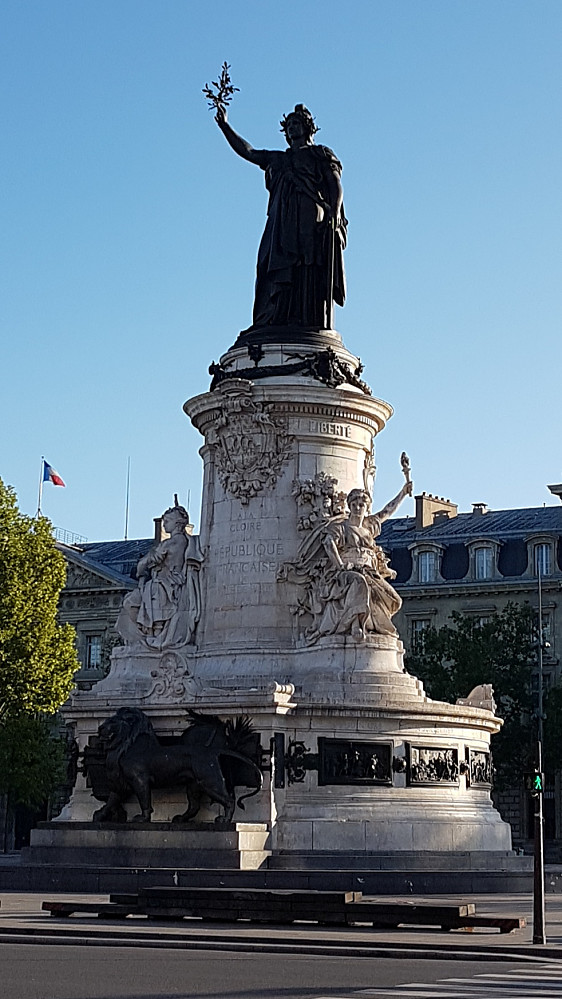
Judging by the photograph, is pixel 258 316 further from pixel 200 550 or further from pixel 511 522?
pixel 511 522

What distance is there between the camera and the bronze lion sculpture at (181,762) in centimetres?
3319

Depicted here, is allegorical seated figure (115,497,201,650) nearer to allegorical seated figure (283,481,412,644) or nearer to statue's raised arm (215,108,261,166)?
allegorical seated figure (283,481,412,644)

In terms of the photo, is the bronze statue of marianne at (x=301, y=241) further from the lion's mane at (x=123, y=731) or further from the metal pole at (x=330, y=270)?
the lion's mane at (x=123, y=731)

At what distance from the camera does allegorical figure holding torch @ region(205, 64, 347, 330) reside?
1569 inches

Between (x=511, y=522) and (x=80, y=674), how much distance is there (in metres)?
23.9

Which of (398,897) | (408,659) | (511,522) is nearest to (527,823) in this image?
(408,659)

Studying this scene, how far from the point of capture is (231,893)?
82.5ft

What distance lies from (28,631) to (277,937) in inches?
1368

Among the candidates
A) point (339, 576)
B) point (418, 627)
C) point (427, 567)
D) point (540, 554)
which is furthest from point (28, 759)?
point (540, 554)

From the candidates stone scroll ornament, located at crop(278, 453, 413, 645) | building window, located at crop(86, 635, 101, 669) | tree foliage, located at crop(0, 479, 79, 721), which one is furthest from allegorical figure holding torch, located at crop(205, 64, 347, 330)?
building window, located at crop(86, 635, 101, 669)

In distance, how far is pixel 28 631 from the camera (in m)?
55.9

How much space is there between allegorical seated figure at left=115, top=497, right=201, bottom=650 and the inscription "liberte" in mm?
3970

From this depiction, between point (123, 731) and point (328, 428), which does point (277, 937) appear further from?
point (328, 428)

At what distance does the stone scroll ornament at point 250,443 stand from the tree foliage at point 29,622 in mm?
20026
